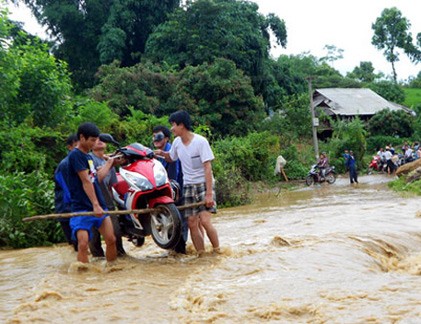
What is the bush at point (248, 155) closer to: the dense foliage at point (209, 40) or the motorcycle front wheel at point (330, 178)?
the motorcycle front wheel at point (330, 178)

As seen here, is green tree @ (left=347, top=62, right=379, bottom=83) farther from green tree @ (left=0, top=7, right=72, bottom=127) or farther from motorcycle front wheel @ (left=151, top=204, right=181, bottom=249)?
motorcycle front wheel @ (left=151, top=204, right=181, bottom=249)

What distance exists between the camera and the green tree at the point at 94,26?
117ft

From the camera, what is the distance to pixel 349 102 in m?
44.5

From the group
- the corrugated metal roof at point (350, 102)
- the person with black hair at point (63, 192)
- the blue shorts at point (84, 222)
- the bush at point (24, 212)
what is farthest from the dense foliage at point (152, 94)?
the corrugated metal roof at point (350, 102)

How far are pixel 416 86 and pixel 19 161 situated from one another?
205ft

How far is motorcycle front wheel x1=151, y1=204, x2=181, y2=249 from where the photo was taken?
19.2 ft

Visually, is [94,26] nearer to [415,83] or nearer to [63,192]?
[63,192]

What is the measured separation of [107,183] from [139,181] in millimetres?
609

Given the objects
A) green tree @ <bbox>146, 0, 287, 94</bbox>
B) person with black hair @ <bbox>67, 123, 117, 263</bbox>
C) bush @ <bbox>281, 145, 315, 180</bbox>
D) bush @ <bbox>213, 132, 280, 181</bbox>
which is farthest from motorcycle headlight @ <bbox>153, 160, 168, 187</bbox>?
green tree @ <bbox>146, 0, 287, 94</bbox>

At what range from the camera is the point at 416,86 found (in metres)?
66.2

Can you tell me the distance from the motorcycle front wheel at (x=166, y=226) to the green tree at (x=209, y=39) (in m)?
25.8

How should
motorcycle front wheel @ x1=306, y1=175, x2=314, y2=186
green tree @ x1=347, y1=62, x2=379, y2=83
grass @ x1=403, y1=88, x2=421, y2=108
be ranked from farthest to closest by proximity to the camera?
green tree @ x1=347, y1=62, x2=379, y2=83 → grass @ x1=403, y1=88, x2=421, y2=108 → motorcycle front wheel @ x1=306, y1=175, x2=314, y2=186

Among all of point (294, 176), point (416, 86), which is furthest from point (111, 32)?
point (416, 86)

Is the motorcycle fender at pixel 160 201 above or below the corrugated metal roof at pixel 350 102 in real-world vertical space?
below
